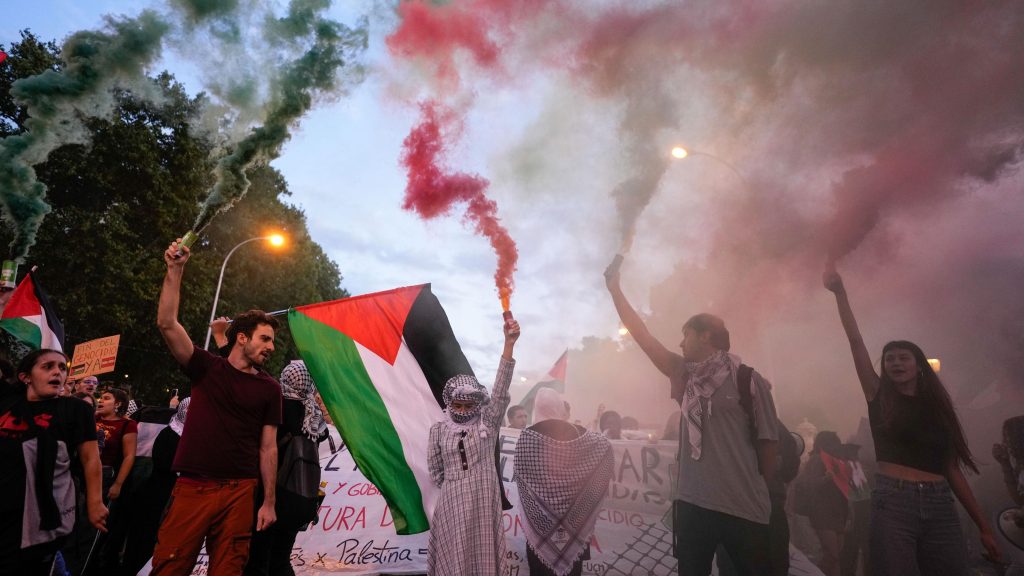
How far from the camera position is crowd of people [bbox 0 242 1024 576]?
3.26m

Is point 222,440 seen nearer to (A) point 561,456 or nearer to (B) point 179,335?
(B) point 179,335

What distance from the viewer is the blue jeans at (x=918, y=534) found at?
10.7 feet

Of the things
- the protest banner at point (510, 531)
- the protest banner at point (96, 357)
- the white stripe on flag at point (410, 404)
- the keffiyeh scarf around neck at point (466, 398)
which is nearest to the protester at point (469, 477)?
the keffiyeh scarf around neck at point (466, 398)

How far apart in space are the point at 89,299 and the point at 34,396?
15.4 m

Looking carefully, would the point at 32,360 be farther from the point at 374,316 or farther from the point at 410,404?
the point at 410,404

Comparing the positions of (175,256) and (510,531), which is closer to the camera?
(175,256)

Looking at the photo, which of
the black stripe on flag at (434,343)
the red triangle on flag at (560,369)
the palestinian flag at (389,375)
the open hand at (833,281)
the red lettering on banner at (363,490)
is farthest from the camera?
the red triangle on flag at (560,369)

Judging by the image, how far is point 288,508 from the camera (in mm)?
3953

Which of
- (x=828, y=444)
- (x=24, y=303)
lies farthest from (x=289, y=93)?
(x=828, y=444)

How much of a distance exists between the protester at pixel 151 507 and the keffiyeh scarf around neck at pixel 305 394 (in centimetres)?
119

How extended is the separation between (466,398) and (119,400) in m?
4.52

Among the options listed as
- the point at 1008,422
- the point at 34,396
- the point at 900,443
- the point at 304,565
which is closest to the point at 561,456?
the point at 900,443

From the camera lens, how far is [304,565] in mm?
5250

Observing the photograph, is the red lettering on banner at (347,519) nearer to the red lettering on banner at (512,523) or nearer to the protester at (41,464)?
the red lettering on banner at (512,523)
